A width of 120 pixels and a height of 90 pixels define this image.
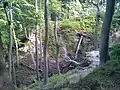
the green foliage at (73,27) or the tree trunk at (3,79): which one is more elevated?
the tree trunk at (3,79)

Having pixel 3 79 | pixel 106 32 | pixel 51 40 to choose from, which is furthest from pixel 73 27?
pixel 3 79

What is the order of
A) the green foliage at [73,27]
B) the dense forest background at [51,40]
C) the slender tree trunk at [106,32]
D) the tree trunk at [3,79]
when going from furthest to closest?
the green foliage at [73,27], the dense forest background at [51,40], the slender tree trunk at [106,32], the tree trunk at [3,79]

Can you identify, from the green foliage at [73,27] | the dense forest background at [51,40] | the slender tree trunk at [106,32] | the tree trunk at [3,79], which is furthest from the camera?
the green foliage at [73,27]

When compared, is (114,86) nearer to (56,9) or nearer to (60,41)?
(56,9)

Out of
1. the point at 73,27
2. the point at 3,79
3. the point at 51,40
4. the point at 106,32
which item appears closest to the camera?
the point at 3,79

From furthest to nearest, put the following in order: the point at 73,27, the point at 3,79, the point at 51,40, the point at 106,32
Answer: the point at 73,27
the point at 51,40
the point at 106,32
the point at 3,79

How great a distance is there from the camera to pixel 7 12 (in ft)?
50.5

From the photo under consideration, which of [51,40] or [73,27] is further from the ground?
[73,27]

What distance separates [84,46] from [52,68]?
4551 mm

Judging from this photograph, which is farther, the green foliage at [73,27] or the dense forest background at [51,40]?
the green foliage at [73,27]

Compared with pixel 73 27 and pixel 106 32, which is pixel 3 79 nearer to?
pixel 106 32

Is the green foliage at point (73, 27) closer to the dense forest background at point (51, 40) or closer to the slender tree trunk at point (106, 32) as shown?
the dense forest background at point (51, 40)

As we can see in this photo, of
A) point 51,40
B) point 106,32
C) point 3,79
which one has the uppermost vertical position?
point 106,32

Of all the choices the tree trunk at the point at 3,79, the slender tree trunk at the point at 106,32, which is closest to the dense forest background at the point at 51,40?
the slender tree trunk at the point at 106,32
